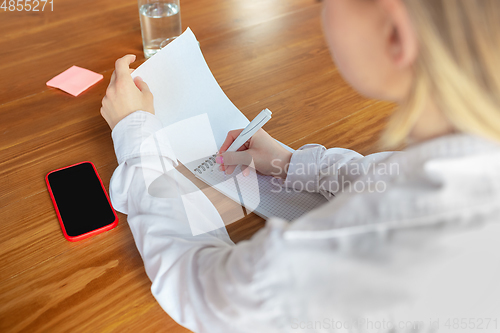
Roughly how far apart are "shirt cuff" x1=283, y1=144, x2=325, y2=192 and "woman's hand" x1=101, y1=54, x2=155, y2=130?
0.27 metres

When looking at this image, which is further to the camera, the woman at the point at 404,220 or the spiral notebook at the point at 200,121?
the spiral notebook at the point at 200,121

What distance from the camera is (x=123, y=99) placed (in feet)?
2.37

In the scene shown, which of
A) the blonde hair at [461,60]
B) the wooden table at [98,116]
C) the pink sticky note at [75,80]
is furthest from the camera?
the pink sticky note at [75,80]

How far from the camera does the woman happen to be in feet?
1.14

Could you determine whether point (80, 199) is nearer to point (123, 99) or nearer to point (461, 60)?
point (123, 99)

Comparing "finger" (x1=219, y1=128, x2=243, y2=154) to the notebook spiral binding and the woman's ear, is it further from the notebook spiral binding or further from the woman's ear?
the woman's ear

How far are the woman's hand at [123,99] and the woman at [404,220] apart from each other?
0.37m

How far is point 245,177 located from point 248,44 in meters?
0.47

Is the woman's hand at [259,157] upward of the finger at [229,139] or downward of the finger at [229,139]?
downward

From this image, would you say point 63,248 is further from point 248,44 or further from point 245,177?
point 248,44

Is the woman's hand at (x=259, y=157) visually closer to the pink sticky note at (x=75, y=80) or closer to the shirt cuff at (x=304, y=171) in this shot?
the shirt cuff at (x=304, y=171)

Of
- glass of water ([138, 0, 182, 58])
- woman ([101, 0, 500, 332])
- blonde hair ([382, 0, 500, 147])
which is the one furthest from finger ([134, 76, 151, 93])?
blonde hair ([382, 0, 500, 147])

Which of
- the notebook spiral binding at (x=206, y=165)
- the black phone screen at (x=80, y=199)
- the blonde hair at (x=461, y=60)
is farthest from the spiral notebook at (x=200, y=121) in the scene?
the blonde hair at (x=461, y=60)

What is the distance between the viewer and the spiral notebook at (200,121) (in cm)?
69
